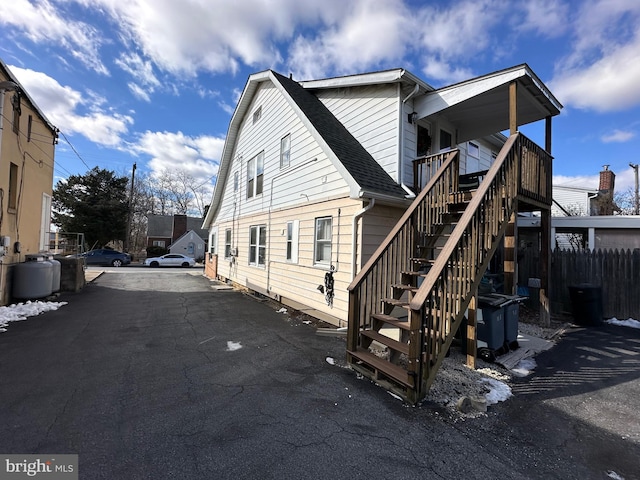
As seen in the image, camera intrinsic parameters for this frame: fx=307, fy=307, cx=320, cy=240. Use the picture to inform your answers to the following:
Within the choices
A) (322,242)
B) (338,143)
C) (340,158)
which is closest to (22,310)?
(322,242)

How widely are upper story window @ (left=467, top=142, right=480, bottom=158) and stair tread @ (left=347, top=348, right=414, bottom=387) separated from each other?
8.37 metres

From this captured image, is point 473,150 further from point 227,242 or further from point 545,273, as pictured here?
point 227,242

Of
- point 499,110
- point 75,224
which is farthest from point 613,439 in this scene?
point 75,224

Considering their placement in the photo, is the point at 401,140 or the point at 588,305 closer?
the point at 401,140

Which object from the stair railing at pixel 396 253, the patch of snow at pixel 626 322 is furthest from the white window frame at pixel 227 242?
the patch of snow at pixel 626 322

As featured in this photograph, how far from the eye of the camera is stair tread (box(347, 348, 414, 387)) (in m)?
3.29

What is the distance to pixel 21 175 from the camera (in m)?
8.45

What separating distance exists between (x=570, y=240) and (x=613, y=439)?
13143 millimetres

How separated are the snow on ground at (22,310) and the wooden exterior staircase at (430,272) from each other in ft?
22.2

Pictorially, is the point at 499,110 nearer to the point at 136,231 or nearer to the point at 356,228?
the point at 356,228

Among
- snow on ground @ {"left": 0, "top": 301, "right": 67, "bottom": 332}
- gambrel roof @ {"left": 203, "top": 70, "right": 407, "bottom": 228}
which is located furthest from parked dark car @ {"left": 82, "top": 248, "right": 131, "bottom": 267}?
gambrel roof @ {"left": 203, "top": 70, "right": 407, "bottom": 228}

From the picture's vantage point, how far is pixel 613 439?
2799mm

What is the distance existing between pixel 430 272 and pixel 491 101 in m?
5.47

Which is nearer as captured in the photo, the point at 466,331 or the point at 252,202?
the point at 466,331
